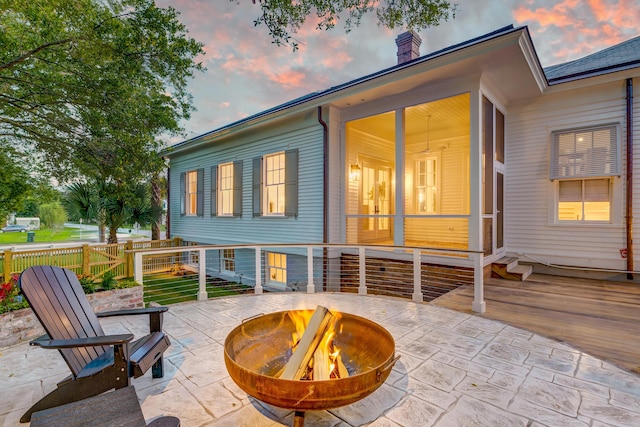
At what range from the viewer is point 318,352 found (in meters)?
1.88

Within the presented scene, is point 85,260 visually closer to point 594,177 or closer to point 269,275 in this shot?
point 269,275

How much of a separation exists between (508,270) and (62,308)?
22.4 feet

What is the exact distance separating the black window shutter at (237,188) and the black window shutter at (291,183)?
2.08m

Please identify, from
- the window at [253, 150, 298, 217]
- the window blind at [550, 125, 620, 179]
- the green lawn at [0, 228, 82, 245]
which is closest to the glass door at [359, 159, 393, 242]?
the window at [253, 150, 298, 217]

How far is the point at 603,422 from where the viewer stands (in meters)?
1.87

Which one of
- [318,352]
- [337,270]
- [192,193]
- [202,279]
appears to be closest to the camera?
[318,352]

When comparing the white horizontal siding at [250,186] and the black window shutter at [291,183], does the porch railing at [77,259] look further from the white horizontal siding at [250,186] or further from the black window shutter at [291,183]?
the black window shutter at [291,183]

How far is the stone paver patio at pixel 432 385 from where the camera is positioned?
1.90m

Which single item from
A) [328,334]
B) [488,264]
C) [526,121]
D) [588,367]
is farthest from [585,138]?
[328,334]

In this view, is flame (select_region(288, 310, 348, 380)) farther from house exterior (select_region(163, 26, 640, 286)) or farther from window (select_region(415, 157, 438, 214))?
window (select_region(415, 157, 438, 214))

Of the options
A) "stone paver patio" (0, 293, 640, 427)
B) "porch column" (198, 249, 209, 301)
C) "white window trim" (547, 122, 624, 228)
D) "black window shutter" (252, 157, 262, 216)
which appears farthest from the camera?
"black window shutter" (252, 157, 262, 216)

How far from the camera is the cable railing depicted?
179 inches

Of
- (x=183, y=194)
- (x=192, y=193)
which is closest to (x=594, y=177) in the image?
(x=192, y=193)

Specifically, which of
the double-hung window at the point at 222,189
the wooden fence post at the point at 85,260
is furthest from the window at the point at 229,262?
the wooden fence post at the point at 85,260
